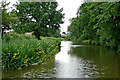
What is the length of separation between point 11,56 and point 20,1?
Answer: 25008mm

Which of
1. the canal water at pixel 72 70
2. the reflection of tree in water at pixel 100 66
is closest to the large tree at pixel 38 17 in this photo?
the reflection of tree in water at pixel 100 66

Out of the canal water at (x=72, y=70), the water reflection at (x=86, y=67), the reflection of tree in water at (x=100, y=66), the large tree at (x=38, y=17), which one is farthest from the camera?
the large tree at (x=38, y=17)

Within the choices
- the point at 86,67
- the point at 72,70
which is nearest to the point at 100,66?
the point at 86,67

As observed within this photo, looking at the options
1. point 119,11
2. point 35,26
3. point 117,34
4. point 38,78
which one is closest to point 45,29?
point 35,26

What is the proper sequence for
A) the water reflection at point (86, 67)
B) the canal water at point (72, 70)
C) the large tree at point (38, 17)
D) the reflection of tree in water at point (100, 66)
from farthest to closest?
the large tree at point (38, 17)
the reflection of tree in water at point (100, 66)
the water reflection at point (86, 67)
the canal water at point (72, 70)

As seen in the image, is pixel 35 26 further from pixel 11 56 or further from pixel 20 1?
pixel 11 56

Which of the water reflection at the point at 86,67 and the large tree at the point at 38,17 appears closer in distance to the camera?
the water reflection at the point at 86,67

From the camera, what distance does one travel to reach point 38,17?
27.2 meters

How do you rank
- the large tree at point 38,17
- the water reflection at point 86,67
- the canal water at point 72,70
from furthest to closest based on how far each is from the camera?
the large tree at point 38,17 < the water reflection at point 86,67 < the canal water at point 72,70

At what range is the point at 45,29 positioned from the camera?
27.2 m

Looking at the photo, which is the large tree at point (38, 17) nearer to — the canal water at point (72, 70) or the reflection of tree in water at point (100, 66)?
the reflection of tree in water at point (100, 66)

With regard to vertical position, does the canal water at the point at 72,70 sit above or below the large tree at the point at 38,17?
below

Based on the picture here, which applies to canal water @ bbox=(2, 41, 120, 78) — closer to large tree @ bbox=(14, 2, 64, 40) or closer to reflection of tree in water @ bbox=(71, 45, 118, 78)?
reflection of tree in water @ bbox=(71, 45, 118, 78)

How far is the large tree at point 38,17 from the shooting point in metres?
26.7
